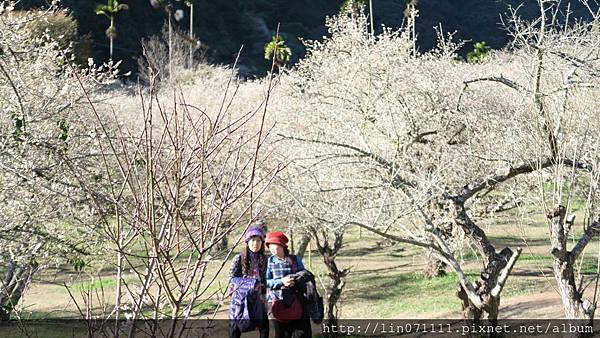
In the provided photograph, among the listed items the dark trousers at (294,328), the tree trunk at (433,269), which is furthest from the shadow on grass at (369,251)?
the dark trousers at (294,328)

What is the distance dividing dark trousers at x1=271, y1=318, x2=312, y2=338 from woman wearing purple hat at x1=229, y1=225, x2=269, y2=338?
0.44 feet

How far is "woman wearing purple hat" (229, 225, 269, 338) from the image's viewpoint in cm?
573

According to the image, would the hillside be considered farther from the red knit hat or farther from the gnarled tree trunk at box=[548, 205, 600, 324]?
the gnarled tree trunk at box=[548, 205, 600, 324]

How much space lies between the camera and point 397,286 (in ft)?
59.4

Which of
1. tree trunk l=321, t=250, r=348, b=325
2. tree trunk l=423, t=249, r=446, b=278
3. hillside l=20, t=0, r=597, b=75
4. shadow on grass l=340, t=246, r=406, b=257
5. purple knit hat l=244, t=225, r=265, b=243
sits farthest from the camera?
hillside l=20, t=0, r=597, b=75

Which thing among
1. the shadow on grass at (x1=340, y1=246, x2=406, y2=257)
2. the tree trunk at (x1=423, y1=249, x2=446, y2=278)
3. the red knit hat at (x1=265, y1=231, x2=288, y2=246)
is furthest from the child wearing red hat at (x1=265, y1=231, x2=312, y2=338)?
the shadow on grass at (x1=340, y1=246, x2=406, y2=257)

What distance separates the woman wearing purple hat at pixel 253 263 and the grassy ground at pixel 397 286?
576 cm

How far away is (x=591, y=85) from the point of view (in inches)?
284

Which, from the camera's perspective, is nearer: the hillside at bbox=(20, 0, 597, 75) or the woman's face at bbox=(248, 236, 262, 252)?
the woman's face at bbox=(248, 236, 262, 252)

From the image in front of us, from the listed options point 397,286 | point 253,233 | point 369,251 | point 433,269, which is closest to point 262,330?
point 253,233

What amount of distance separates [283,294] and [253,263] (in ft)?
1.28

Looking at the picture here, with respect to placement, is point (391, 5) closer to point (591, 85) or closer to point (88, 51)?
point (88, 51)

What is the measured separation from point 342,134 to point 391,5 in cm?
6583

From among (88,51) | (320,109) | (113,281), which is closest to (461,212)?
(320,109)
